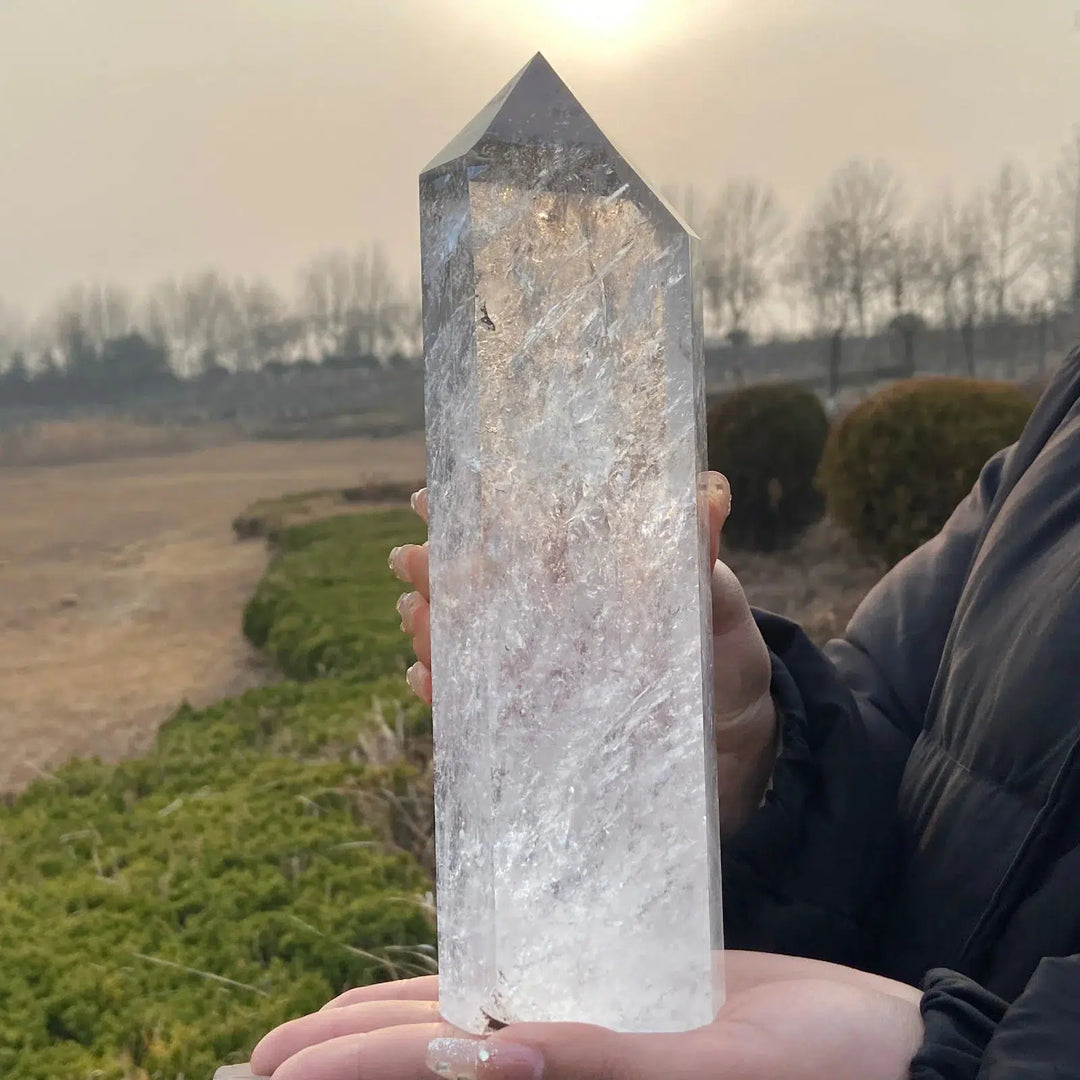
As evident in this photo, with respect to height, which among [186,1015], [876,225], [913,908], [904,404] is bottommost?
[186,1015]

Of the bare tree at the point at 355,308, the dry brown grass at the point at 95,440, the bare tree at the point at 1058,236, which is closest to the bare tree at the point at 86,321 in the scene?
the dry brown grass at the point at 95,440

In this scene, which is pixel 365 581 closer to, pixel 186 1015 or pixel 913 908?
pixel 186 1015

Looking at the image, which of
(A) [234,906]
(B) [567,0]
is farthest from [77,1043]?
(B) [567,0]

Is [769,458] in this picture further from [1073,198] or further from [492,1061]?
[492,1061]

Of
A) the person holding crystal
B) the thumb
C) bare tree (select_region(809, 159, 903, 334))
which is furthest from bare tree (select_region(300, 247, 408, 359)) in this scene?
the thumb

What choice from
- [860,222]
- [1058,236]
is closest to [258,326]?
[860,222]

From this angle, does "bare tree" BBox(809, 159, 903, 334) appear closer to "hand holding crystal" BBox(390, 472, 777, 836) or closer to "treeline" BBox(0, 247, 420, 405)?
"treeline" BBox(0, 247, 420, 405)
